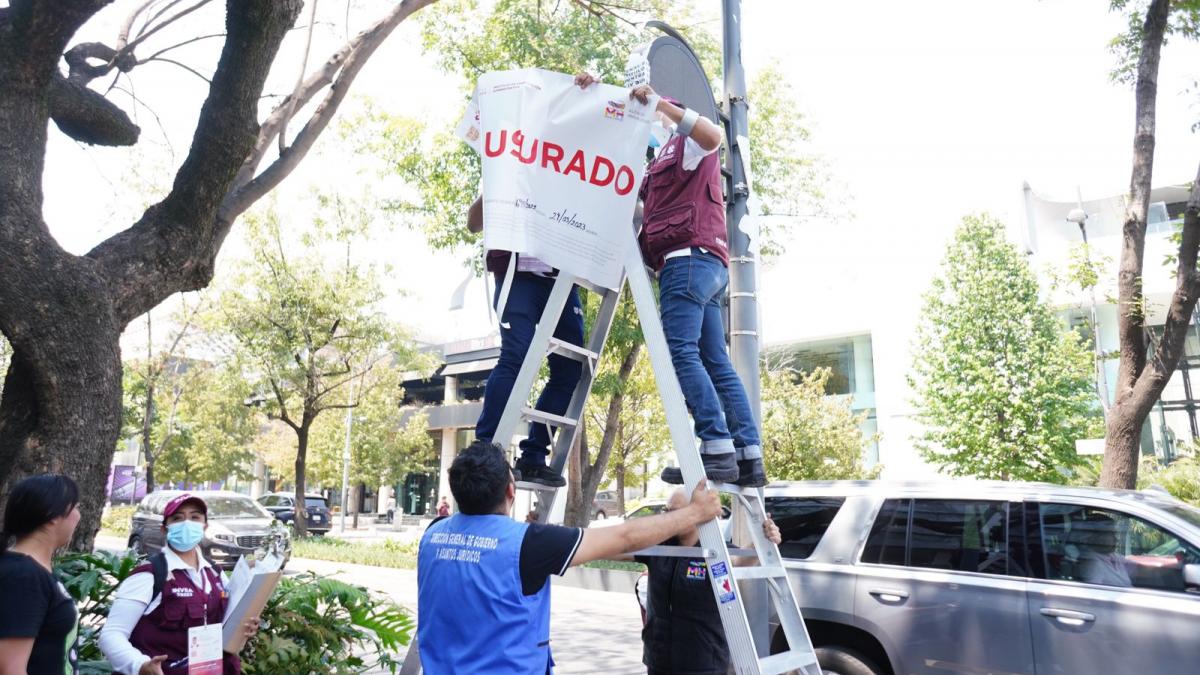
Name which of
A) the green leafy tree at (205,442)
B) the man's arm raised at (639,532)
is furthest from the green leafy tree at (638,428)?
the green leafy tree at (205,442)

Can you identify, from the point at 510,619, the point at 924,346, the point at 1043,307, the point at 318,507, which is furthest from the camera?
the point at 318,507

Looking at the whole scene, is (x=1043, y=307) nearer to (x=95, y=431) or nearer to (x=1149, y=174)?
(x=1149, y=174)

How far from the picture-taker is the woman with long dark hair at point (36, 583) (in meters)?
2.58

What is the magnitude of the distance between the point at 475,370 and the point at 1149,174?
3868 cm

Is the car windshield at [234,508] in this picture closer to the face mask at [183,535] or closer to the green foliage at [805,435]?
the green foliage at [805,435]

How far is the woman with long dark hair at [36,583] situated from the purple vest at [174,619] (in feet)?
1.15

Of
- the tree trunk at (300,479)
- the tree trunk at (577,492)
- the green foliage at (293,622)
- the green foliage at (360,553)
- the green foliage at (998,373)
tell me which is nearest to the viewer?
the green foliage at (293,622)

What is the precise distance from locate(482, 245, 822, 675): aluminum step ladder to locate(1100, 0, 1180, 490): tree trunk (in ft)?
24.7

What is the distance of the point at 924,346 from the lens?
28141 millimetres

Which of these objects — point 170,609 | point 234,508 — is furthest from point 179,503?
point 234,508

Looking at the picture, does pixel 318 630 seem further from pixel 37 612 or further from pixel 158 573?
pixel 37 612

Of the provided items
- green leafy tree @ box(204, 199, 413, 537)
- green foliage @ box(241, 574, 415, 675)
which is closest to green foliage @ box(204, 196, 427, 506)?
green leafy tree @ box(204, 199, 413, 537)

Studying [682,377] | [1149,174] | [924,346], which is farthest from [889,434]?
[682,377]

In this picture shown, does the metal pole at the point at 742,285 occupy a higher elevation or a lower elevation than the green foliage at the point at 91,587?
higher
